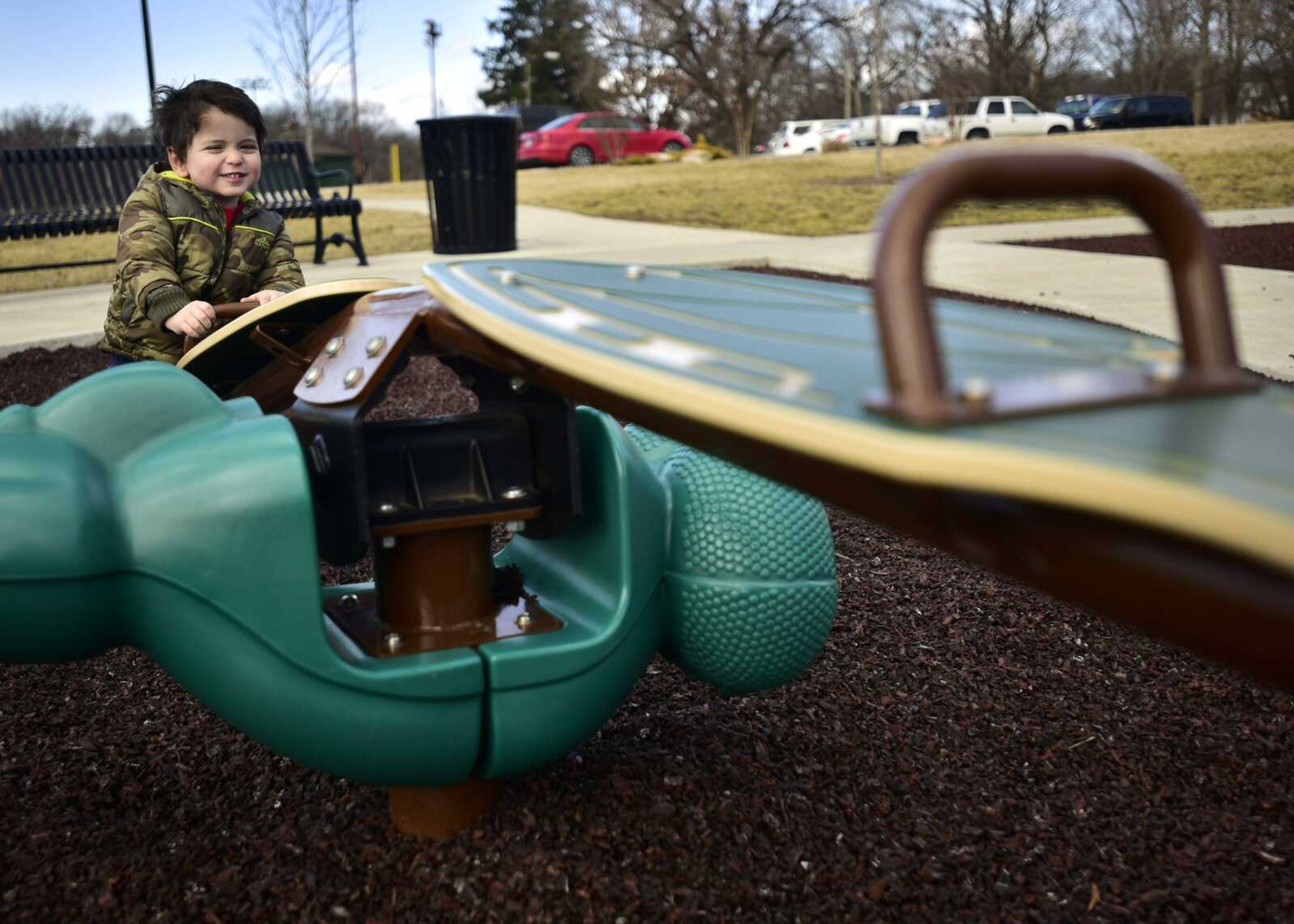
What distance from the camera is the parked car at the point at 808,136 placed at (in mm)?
34719

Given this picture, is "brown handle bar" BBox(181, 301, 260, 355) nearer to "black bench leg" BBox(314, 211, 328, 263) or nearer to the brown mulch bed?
the brown mulch bed

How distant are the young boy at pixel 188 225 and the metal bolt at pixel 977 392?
192 cm

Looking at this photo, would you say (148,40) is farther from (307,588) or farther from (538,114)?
(538,114)

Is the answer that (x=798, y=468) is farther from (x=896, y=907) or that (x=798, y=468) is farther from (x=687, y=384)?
(x=896, y=907)

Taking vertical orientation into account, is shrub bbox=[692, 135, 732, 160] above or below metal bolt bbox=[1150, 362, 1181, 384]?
above

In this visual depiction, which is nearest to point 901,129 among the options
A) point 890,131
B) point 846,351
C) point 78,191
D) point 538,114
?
point 890,131

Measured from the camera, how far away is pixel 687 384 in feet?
2.94

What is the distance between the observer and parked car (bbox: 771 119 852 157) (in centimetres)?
3472

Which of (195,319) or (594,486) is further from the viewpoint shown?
(195,319)

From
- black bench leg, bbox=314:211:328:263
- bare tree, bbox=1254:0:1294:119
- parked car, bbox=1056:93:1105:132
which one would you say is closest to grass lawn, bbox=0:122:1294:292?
black bench leg, bbox=314:211:328:263

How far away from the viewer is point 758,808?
1.82 metres

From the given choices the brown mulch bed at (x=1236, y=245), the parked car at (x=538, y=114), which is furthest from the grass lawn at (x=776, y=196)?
the parked car at (x=538, y=114)

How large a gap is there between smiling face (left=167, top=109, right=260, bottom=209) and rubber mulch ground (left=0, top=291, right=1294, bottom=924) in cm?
106

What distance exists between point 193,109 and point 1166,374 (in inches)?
88.9
